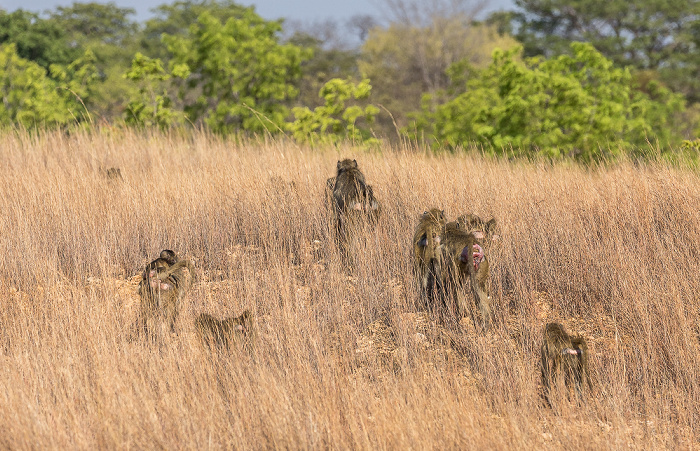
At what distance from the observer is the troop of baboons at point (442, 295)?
14.3 feet

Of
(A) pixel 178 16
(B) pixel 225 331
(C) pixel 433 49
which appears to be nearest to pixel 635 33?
(C) pixel 433 49

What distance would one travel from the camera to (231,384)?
4.12 m

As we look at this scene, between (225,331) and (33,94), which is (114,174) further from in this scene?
(33,94)

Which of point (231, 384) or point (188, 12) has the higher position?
point (188, 12)

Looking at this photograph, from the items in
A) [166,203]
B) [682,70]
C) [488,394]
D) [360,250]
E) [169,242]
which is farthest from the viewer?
[682,70]

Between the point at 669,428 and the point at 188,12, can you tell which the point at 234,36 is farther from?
the point at 188,12

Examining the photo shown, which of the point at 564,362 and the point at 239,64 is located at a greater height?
the point at 239,64

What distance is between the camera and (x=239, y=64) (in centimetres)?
1833

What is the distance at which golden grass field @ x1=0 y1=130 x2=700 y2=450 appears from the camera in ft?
12.5

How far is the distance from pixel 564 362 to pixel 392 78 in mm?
35998

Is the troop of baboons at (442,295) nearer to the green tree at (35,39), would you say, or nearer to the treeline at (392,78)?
the treeline at (392,78)

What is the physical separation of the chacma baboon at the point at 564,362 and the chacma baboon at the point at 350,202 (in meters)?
2.24

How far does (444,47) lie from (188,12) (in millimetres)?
16827

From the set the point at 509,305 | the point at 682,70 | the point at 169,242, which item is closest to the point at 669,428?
the point at 509,305
